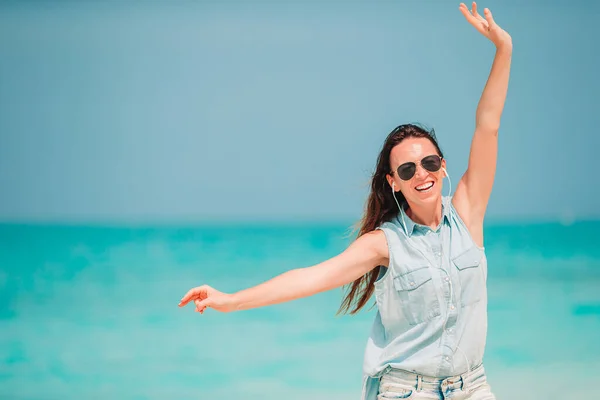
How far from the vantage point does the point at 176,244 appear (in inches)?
708

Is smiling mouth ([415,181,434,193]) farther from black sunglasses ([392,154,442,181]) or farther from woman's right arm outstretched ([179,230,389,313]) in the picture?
woman's right arm outstretched ([179,230,389,313])

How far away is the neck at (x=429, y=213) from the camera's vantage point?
9.84 ft

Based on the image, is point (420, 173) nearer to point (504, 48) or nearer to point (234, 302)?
point (504, 48)

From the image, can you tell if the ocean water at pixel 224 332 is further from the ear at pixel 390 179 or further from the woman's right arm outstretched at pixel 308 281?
the woman's right arm outstretched at pixel 308 281

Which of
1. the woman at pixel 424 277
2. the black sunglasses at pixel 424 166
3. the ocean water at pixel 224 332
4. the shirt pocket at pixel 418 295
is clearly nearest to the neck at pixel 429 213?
the woman at pixel 424 277

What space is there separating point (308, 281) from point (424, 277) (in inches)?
14.3

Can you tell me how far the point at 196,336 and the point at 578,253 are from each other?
29.5 feet

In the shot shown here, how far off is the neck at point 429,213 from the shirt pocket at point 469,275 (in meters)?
0.17

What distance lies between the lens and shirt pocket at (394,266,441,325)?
2.85 metres

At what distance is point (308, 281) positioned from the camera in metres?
2.88

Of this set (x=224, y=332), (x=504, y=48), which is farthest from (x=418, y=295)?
(x=224, y=332)

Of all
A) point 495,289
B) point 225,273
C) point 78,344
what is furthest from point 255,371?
point 225,273

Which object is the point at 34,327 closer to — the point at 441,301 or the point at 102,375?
the point at 102,375

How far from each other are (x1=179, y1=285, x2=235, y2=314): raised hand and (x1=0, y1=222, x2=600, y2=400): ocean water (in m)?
2.51
